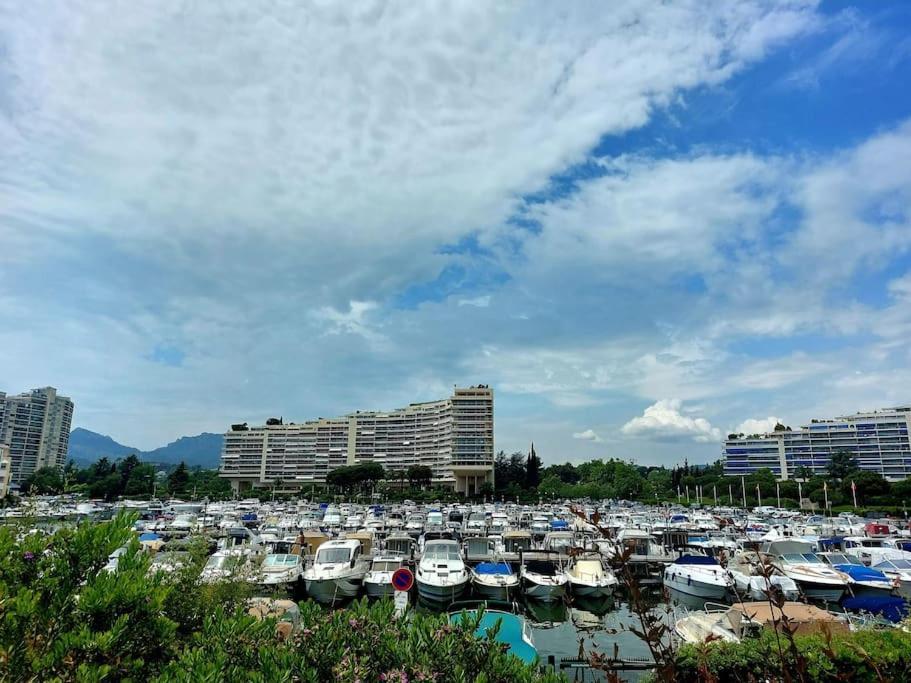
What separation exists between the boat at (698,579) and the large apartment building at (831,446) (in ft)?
431

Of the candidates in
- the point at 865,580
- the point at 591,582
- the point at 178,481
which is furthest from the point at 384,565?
the point at 178,481

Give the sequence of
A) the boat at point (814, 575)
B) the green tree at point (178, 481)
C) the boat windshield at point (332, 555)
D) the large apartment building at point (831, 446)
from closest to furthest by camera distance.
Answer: the boat at point (814, 575) → the boat windshield at point (332, 555) → the green tree at point (178, 481) → the large apartment building at point (831, 446)

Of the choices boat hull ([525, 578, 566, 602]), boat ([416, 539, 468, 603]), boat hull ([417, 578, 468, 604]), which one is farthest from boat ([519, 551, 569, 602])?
boat hull ([417, 578, 468, 604])

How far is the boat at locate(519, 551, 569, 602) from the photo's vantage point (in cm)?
2645

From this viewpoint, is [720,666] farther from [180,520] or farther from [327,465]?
[327,465]

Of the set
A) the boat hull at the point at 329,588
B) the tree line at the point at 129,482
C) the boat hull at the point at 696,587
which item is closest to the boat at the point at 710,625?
the boat hull at the point at 696,587

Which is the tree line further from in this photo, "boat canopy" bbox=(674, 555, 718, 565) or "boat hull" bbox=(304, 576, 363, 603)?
"boat canopy" bbox=(674, 555, 718, 565)

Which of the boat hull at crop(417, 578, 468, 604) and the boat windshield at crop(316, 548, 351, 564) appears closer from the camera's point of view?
the boat hull at crop(417, 578, 468, 604)

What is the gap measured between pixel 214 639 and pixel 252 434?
17483cm

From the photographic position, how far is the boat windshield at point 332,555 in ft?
90.6

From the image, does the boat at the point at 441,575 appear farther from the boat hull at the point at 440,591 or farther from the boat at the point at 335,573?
the boat at the point at 335,573

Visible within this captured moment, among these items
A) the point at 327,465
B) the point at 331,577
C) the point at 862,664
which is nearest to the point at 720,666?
the point at 862,664

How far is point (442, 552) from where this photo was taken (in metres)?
28.5

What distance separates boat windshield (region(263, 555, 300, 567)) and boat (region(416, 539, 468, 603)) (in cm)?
608
